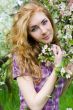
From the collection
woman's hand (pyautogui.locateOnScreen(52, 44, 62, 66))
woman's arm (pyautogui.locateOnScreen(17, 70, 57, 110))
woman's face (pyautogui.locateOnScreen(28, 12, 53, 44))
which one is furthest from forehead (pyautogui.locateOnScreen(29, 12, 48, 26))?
woman's arm (pyautogui.locateOnScreen(17, 70, 57, 110))

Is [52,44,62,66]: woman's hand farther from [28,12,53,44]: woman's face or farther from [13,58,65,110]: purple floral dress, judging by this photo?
[13,58,65,110]: purple floral dress

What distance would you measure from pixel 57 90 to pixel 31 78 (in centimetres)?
30

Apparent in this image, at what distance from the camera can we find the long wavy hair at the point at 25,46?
14.0ft

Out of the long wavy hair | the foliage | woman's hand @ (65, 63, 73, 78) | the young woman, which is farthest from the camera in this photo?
the foliage

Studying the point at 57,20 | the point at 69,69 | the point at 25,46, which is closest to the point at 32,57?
the point at 25,46

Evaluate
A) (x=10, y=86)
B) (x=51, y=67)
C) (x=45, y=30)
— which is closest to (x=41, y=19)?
(x=45, y=30)

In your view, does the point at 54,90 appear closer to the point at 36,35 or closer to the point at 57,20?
the point at 36,35

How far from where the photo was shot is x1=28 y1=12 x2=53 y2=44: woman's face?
4.29 metres

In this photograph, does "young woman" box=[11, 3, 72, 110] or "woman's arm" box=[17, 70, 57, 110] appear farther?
"young woman" box=[11, 3, 72, 110]

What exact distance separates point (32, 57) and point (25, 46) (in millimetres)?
107

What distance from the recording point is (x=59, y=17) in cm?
549

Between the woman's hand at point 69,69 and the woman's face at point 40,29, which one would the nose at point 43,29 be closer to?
the woman's face at point 40,29

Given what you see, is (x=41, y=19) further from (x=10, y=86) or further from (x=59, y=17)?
(x=10, y=86)

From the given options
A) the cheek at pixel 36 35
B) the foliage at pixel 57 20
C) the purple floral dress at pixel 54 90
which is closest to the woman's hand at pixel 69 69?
the foliage at pixel 57 20
